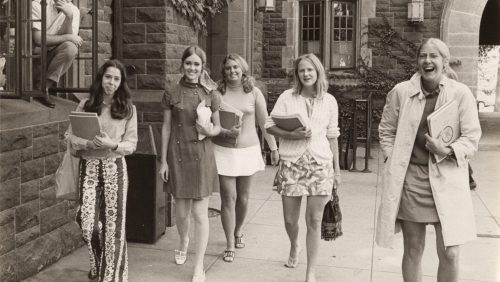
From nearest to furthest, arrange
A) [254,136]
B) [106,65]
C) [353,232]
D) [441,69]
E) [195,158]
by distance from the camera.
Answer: [441,69] < [106,65] < [195,158] < [254,136] < [353,232]

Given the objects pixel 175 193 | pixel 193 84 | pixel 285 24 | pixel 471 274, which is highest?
pixel 285 24

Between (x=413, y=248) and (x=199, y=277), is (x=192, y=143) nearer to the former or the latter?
(x=199, y=277)

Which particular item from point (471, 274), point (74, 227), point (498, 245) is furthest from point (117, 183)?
point (498, 245)

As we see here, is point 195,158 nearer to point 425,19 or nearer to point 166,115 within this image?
point 166,115

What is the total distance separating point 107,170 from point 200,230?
0.98 m

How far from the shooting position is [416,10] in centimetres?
1417

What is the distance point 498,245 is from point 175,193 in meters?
3.31

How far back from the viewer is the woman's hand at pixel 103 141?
4.37 meters

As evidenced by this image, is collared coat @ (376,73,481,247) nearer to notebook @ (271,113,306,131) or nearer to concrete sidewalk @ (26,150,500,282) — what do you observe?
notebook @ (271,113,306,131)

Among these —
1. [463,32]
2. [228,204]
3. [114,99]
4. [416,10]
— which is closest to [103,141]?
[114,99]

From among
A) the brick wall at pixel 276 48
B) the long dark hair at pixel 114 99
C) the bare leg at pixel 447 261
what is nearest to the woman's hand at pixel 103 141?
the long dark hair at pixel 114 99

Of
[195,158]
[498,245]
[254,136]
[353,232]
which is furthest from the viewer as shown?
[353,232]

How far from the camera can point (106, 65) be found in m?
4.56

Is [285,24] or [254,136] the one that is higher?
[285,24]
